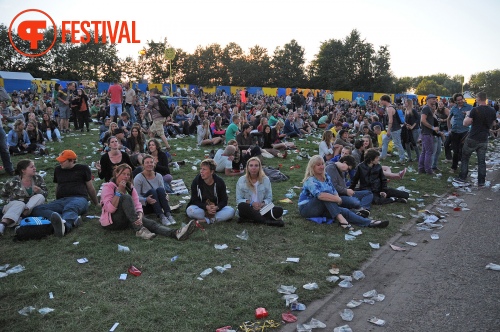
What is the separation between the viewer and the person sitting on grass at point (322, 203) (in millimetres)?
6492

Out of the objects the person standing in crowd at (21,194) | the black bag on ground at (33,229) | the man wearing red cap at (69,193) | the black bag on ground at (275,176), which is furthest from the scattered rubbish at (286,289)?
the black bag on ground at (275,176)

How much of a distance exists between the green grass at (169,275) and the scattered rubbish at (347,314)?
0.40 m

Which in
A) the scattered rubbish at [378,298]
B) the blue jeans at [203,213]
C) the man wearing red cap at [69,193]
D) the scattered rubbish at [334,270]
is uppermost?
the man wearing red cap at [69,193]

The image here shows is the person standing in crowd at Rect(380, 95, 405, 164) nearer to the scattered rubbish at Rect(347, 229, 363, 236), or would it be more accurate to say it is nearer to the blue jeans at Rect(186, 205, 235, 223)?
the scattered rubbish at Rect(347, 229, 363, 236)

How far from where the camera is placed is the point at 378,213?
7391mm

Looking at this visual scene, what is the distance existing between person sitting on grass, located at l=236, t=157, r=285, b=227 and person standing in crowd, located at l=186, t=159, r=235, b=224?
25 centimetres

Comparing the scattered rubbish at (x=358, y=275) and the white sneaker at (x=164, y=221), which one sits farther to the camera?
the white sneaker at (x=164, y=221)

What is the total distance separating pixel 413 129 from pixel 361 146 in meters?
3.61

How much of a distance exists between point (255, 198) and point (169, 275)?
246cm

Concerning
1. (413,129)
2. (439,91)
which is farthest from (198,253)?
(439,91)

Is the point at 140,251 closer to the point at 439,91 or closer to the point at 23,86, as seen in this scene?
the point at 23,86

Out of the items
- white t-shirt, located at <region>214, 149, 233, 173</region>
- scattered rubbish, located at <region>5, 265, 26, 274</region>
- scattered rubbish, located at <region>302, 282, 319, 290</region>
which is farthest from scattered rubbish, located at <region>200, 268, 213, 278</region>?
white t-shirt, located at <region>214, 149, 233, 173</region>

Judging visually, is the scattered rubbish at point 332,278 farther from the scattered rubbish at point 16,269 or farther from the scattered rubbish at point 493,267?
the scattered rubbish at point 16,269

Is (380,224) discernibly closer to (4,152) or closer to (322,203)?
(322,203)
